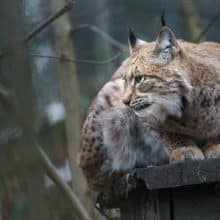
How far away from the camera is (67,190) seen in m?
3.70

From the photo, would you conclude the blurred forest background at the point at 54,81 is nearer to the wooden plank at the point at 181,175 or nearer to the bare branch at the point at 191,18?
the bare branch at the point at 191,18

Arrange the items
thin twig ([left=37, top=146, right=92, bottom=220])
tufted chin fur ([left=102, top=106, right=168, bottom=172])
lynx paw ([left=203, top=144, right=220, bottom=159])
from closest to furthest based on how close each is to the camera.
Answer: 1. lynx paw ([left=203, top=144, right=220, bottom=159])
2. tufted chin fur ([left=102, top=106, right=168, bottom=172])
3. thin twig ([left=37, top=146, right=92, bottom=220])

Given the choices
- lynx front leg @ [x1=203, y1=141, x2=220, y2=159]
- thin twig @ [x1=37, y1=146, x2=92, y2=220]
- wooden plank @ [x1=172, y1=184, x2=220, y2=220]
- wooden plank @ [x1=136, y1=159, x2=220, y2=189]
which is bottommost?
thin twig @ [x1=37, y1=146, x2=92, y2=220]

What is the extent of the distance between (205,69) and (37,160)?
1.93 m

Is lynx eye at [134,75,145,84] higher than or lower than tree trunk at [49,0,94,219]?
higher

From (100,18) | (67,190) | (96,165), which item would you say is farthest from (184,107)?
(100,18)

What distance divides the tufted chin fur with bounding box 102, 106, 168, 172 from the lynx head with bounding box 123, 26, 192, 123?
0.21 feet

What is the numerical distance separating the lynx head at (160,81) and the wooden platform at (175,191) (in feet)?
2.07

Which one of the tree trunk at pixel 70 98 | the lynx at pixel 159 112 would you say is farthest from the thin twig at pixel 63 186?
the tree trunk at pixel 70 98

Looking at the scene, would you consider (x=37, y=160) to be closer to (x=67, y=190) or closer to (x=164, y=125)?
(x=164, y=125)

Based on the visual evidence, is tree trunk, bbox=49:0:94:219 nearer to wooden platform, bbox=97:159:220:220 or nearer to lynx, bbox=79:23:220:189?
lynx, bbox=79:23:220:189

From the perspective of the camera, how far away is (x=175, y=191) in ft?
8.82

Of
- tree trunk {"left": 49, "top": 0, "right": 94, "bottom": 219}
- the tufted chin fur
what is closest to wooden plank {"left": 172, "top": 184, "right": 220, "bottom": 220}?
the tufted chin fur

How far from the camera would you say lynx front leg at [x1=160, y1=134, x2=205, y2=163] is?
10.5 feet
